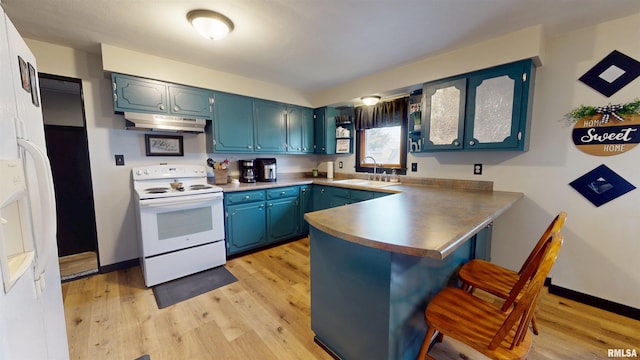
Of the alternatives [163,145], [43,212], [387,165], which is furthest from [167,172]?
[387,165]

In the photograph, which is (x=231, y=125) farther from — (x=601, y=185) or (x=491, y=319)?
(x=601, y=185)

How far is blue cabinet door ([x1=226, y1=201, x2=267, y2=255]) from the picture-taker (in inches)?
109

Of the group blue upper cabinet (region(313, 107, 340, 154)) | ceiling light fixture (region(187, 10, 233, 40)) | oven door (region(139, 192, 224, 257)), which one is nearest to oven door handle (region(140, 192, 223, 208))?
oven door (region(139, 192, 224, 257))

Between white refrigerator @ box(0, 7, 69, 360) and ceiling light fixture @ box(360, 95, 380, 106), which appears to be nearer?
white refrigerator @ box(0, 7, 69, 360)

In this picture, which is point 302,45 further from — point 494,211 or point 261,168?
point 494,211

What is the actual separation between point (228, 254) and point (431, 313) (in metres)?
2.28

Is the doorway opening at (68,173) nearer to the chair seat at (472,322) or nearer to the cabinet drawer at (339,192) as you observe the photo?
the cabinet drawer at (339,192)

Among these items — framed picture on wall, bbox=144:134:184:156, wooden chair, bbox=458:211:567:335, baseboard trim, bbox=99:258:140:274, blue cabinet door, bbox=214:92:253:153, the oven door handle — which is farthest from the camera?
blue cabinet door, bbox=214:92:253:153

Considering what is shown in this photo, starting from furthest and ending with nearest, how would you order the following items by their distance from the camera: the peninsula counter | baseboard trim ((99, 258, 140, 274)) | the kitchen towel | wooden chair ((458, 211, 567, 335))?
the kitchen towel
baseboard trim ((99, 258, 140, 274))
wooden chair ((458, 211, 567, 335))
the peninsula counter

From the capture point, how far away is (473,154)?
2492 mm

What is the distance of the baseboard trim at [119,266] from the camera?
2492 millimetres

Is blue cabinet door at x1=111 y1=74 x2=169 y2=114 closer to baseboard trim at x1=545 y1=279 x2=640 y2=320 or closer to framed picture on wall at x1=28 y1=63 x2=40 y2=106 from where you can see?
framed picture on wall at x1=28 y1=63 x2=40 y2=106

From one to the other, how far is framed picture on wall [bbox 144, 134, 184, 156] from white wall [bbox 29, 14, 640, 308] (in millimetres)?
74

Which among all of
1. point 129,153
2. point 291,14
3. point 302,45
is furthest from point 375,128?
point 129,153
